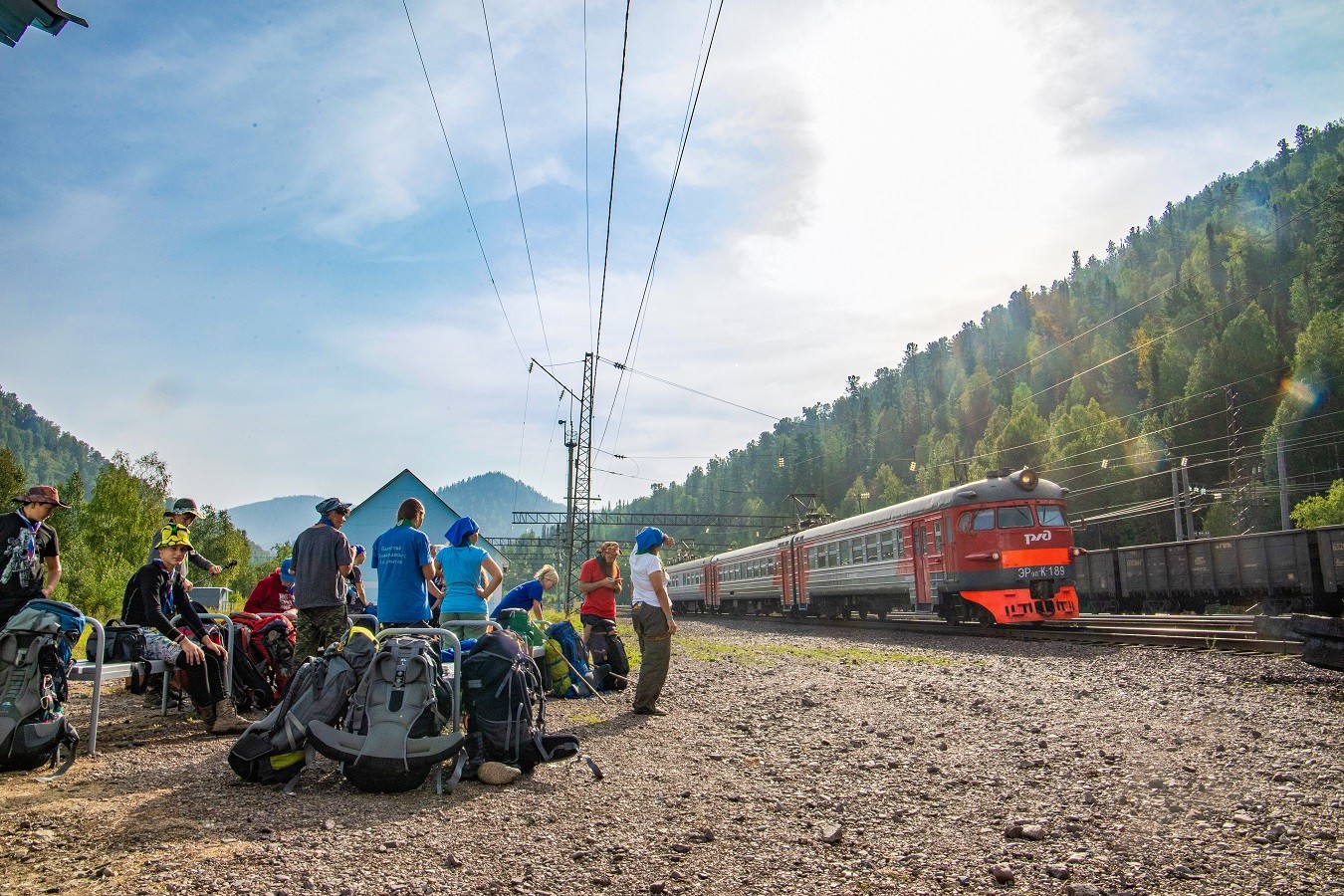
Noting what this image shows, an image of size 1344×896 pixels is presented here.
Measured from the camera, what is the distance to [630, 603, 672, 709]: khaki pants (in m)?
8.47

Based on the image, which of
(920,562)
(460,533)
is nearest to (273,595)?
(460,533)

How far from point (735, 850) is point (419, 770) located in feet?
6.19

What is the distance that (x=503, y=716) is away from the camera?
5809mm

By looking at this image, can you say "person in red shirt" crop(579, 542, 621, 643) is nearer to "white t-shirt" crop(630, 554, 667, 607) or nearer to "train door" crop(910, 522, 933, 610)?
"white t-shirt" crop(630, 554, 667, 607)

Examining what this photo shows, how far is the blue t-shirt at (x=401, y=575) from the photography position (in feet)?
23.6

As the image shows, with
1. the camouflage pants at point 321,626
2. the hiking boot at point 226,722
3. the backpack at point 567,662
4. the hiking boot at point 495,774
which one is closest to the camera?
the hiking boot at point 495,774

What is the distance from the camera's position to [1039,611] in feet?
57.3

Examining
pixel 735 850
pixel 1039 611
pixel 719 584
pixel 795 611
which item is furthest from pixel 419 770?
pixel 719 584

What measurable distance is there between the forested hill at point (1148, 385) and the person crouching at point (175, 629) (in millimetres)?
43358

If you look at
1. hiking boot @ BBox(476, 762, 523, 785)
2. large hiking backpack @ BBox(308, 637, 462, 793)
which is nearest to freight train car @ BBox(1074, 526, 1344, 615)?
hiking boot @ BBox(476, 762, 523, 785)

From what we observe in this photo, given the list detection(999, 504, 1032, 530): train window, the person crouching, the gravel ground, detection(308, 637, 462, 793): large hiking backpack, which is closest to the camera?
the gravel ground

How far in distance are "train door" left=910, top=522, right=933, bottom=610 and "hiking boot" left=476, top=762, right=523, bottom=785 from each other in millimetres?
15117

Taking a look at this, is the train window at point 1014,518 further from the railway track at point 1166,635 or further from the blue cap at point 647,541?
the blue cap at point 647,541

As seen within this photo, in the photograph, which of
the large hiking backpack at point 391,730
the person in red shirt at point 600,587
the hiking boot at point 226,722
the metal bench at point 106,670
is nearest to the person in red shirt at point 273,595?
the metal bench at point 106,670
